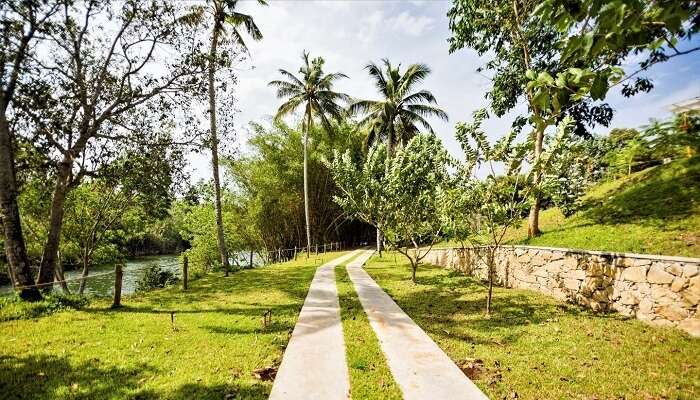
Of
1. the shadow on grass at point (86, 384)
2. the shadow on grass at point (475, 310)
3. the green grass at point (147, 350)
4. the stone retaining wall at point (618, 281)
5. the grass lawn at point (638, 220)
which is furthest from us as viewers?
the grass lawn at point (638, 220)

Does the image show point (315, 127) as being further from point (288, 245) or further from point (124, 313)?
point (124, 313)

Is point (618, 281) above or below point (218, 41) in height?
below

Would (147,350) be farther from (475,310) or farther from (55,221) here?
(475,310)

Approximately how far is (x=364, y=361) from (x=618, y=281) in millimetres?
5862

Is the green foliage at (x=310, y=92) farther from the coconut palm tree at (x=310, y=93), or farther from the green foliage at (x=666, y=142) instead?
the green foliage at (x=666, y=142)

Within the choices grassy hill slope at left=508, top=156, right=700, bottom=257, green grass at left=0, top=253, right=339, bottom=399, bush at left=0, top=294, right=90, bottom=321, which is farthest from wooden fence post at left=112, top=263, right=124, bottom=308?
grassy hill slope at left=508, top=156, right=700, bottom=257

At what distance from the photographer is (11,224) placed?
9.38m

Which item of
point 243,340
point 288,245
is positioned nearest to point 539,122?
point 243,340

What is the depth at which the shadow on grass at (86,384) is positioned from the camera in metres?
4.72

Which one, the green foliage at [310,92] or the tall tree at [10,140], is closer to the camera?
the tall tree at [10,140]

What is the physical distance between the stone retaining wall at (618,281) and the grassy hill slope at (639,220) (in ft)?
5.09

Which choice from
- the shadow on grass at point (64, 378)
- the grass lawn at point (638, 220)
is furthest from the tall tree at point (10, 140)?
the grass lawn at point (638, 220)

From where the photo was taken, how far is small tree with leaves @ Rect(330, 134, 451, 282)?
42.1ft

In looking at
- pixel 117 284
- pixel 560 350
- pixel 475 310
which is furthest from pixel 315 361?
pixel 117 284
